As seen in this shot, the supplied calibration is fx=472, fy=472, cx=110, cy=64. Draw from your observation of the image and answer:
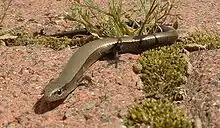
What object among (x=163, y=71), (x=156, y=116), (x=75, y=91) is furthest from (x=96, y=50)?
(x=156, y=116)

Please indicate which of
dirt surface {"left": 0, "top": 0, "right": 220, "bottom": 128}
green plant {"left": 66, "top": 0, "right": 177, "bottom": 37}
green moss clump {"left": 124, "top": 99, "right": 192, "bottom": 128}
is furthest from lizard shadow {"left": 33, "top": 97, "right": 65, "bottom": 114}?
green plant {"left": 66, "top": 0, "right": 177, "bottom": 37}

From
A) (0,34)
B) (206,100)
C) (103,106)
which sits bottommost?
(0,34)

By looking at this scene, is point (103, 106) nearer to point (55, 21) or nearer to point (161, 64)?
point (161, 64)

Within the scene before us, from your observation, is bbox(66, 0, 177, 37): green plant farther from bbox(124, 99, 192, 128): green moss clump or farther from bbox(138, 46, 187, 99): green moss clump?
bbox(124, 99, 192, 128): green moss clump

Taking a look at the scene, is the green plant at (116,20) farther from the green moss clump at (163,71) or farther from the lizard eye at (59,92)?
the lizard eye at (59,92)

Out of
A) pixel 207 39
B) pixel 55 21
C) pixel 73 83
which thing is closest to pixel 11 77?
pixel 73 83

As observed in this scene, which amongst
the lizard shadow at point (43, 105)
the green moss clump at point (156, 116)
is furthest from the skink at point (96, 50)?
the green moss clump at point (156, 116)
